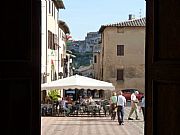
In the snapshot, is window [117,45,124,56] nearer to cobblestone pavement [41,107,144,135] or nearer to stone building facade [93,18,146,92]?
stone building facade [93,18,146,92]

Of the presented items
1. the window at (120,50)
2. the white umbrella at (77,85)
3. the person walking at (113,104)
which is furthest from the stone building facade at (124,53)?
the person walking at (113,104)

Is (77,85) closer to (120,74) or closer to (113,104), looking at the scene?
(113,104)

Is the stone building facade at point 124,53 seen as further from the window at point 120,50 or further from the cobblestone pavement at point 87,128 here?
the cobblestone pavement at point 87,128

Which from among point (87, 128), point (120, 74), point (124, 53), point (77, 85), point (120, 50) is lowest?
point (87, 128)

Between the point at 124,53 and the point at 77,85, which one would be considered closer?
the point at 77,85

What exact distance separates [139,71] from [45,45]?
23.3m
